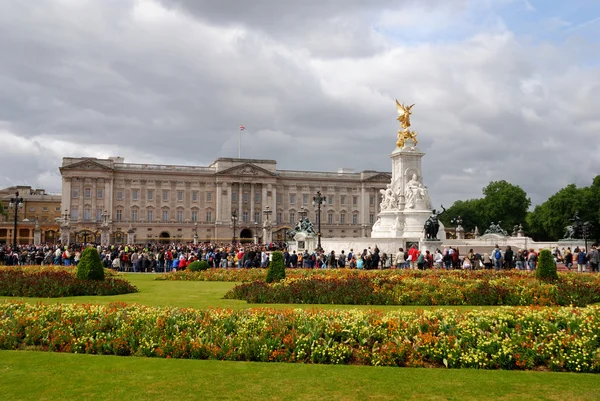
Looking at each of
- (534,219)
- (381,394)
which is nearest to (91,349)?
(381,394)

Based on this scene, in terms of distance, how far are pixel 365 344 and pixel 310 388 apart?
1.97m

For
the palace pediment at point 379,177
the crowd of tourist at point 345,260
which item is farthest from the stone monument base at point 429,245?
the palace pediment at point 379,177

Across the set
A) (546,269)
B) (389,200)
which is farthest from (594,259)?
(389,200)

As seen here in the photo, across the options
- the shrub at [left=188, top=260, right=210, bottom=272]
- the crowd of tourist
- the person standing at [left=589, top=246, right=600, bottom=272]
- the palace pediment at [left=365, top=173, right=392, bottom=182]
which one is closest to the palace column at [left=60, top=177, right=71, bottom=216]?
the palace pediment at [left=365, top=173, right=392, bottom=182]

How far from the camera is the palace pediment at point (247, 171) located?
92250 millimetres

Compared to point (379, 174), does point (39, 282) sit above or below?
below

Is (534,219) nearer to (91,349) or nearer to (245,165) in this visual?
(245,165)

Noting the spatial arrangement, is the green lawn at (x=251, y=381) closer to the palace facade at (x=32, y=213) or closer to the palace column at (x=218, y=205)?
the palace column at (x=218, y=205)

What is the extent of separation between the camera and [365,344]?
29.3ft

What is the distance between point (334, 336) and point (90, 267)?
10640 mm

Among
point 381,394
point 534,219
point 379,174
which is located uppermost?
point 379,174

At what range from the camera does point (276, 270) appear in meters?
17.0

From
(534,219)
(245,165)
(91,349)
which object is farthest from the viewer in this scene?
(245,165)

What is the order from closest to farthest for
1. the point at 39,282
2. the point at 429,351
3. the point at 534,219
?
the point at 429,351 < the point at 39,282 < the point at 534,219
